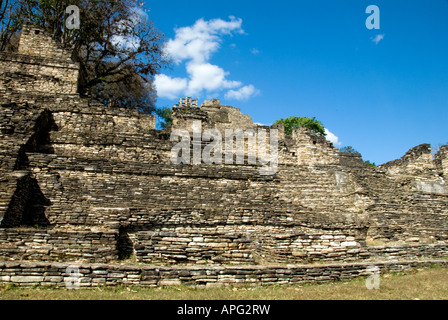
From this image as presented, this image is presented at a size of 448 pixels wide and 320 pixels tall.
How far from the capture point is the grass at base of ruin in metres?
6.03

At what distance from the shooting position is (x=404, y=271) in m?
9.16

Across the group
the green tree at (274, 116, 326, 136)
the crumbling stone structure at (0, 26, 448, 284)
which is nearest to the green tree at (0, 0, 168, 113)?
the crumbling stone structure at (0, 26, 448, 284)

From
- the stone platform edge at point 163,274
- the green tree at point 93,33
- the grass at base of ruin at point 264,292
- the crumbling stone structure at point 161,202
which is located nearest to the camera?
the grass at base of ruin at point 264,292

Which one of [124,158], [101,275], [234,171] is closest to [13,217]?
[101,275]

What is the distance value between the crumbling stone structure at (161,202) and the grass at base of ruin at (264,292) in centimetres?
75

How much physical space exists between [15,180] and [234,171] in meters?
7.04

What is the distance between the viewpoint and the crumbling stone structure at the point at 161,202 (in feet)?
26.6

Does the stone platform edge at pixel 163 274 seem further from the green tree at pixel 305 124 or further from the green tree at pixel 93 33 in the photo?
the green tree at pixel 305 124

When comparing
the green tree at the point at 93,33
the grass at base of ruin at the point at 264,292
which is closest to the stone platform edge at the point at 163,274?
the grass at base of ruin at the point at 264,292

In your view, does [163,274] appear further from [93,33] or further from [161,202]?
[93,33]

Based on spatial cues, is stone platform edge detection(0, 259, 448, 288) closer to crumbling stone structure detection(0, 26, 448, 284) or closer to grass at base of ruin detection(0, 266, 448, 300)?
grass at base of ruin detection(0, 266, 448, 300)

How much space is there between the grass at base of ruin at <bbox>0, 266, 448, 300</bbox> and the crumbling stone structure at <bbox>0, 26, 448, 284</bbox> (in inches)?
29.4

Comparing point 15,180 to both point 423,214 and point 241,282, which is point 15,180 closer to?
point 241,282

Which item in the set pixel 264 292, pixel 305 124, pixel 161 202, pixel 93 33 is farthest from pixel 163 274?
pixel 305 124
